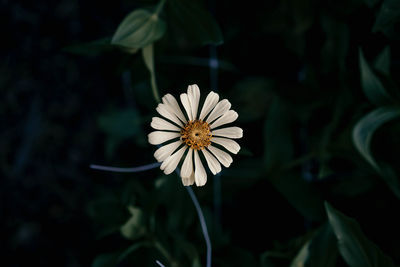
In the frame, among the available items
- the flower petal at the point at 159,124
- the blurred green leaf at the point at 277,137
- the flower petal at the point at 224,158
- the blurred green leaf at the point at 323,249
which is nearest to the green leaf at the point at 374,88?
the blurred green leaf at the point at 277,137

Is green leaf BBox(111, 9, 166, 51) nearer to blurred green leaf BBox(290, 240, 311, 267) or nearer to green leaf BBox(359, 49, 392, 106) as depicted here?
green leaf BBox(359, 49, 392, 106)

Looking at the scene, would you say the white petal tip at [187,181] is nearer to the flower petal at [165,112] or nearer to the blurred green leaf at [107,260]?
the flower petal at [165,112]

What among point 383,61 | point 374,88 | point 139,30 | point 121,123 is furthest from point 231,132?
point 121,123

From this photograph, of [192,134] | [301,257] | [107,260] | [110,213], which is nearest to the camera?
[192,134]

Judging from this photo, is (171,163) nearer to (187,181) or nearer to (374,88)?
(187,181)

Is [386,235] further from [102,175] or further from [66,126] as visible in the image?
[66,126]

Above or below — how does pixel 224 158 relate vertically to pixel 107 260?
above
